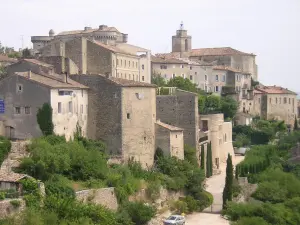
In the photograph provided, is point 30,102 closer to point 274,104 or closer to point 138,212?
point 138,212

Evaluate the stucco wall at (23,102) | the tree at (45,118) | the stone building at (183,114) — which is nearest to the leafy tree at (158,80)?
the stone building at (183,114)

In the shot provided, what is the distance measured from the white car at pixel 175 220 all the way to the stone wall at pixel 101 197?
11.4ft

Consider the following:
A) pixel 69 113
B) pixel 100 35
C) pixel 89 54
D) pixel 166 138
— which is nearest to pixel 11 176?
pixel 69 113

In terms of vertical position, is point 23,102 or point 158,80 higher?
point 158,80

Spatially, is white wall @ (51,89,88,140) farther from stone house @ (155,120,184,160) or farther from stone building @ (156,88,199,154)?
stone building @ (156,88,199,154)

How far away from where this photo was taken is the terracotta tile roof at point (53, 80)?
47.1m

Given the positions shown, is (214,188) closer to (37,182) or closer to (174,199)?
(174,199)

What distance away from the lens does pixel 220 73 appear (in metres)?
90.0

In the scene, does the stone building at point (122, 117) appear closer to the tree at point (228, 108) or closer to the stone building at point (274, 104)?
the tree at point (228, 108)

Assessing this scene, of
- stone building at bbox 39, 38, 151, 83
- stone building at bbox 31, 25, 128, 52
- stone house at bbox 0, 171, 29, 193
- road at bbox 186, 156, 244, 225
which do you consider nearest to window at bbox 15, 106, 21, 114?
stone house at bbox 0, 171, 29, 193

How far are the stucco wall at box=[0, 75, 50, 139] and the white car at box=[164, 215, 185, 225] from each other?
930 centimetres

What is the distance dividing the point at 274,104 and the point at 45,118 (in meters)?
51.1

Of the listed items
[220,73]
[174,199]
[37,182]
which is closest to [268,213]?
[174,199]

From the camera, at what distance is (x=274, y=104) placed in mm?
92688
